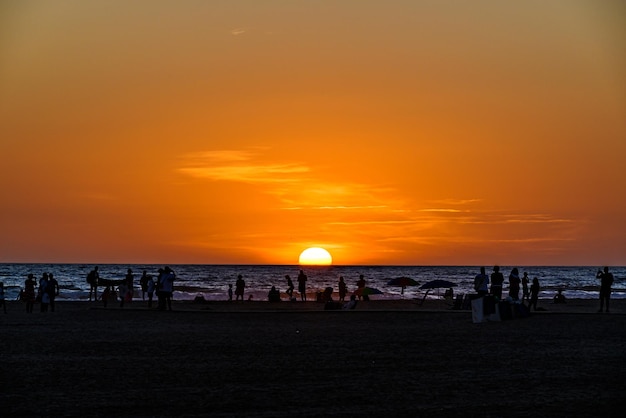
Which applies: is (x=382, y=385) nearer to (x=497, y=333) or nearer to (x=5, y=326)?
(x=497, y=333)

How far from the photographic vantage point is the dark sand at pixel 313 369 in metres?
14.4

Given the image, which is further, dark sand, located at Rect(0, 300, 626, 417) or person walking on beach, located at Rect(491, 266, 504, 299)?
person walking on beach, located at Rect(491, 266, 504, 299)

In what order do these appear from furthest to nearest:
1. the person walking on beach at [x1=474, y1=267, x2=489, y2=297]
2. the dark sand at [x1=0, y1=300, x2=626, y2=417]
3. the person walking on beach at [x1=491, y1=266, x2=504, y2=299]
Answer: the person walking on beach at [x1=491, y1=266, x2=504, y2=299] → the person walking on beach at [x1=474, y1=267, x2=489, y2=297] → the dark sand at [x1=0, y1=300, x2=626, y2=417]

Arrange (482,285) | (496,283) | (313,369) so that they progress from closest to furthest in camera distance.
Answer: (313,369), (482,285), (496,283)

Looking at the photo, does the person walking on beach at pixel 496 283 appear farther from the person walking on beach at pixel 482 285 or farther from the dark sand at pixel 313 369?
the dark sand at pixel 313 369

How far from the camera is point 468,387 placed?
16.5m

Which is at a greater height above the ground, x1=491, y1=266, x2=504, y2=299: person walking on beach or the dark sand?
x1=491, y1=266, x2=504, y2=299: person walking on beach

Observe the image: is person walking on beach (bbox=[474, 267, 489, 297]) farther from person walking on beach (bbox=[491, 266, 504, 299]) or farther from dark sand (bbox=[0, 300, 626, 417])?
dark sand (bbox=[0, 300, 626, 417])

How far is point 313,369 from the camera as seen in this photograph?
751 inches

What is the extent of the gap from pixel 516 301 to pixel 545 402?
77.6ft

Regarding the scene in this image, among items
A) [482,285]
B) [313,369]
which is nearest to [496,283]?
[482,285]

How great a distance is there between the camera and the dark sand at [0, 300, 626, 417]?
1445cm

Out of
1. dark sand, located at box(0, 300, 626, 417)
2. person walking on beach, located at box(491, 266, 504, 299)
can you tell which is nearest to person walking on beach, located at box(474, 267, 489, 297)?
person walking on beach, located at box(491, 266, 504, 299)

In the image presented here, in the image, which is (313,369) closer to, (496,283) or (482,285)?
(482,285)
